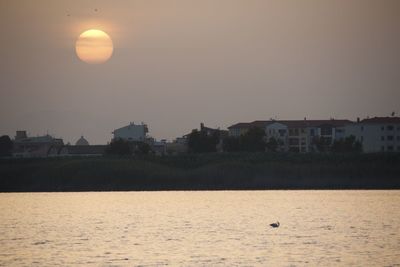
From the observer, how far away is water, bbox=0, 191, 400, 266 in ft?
183

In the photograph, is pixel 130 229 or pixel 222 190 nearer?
pixel 130 229

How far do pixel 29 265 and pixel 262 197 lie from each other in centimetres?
7173

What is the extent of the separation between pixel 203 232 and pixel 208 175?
243ft

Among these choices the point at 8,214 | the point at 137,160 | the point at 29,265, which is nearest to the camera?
the point at 29,265

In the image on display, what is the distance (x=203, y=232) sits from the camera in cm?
7231

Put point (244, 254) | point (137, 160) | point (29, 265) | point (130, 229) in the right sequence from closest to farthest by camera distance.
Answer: point (29, 265) → point (244, 254) → point (130, 229) → point (137, 160)

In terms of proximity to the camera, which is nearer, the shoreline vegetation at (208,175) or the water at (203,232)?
the water at (203,232)

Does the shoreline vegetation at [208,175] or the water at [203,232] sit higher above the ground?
the shoreline vegetation at [208,175]

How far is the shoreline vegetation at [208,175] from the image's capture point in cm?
14456

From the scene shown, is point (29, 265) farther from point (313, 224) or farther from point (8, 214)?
point (8, 214)

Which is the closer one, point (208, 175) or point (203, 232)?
point (203, 232)

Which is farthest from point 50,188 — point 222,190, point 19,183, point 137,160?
point 222,190

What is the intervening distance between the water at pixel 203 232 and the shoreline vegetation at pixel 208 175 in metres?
A: 27.6

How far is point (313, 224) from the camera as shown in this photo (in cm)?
8000
